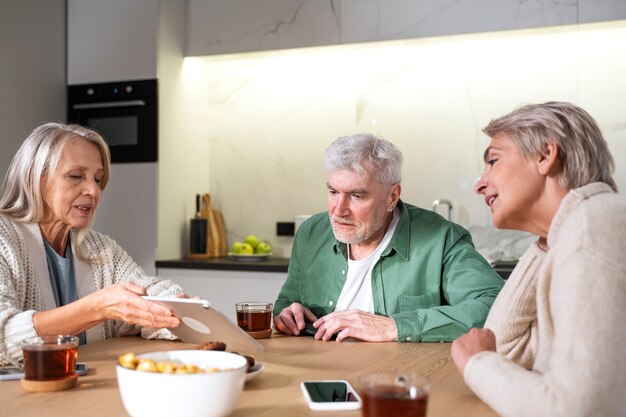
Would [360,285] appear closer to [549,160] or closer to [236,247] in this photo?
[549,160]

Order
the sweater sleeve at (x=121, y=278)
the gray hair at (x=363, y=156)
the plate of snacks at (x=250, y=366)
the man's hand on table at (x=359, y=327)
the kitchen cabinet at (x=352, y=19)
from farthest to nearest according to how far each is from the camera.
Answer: the kitchen cabinet at (x=352, y=19) < the gray hair at (x=363, y=156) < the sweater sleeve at (x=121, y=278) < the man's hand on table at (x=359, y=327) < the plate of snacks at (x=250, y=366)

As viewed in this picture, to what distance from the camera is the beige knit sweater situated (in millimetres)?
1135

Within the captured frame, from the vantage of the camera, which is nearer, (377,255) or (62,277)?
(62,277)

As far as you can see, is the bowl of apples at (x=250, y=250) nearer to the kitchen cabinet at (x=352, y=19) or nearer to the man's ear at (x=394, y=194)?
the kitchen cabinet at (x=352, y=19)

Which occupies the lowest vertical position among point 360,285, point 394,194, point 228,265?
point 228,265

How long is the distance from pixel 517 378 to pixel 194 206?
328 cm

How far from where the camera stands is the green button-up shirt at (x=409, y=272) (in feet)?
7.30

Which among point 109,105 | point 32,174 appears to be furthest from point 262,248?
point 32,174

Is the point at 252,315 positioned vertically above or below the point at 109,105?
below

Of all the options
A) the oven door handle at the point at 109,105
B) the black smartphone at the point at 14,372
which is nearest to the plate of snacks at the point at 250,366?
Result: the black smartphone at the point at 14,372

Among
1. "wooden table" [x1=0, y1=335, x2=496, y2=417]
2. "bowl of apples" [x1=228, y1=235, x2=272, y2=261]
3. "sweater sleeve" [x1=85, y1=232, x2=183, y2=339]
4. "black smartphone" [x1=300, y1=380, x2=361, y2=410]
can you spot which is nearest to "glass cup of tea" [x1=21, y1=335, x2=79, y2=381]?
"wooden table" [x1=0, y1=335, x2=496, y2=417]

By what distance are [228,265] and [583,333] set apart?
Answer: 109 inches

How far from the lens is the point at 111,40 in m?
4.05

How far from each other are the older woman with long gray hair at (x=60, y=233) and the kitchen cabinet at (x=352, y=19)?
186 cm
